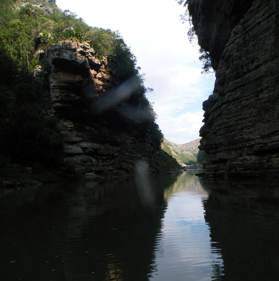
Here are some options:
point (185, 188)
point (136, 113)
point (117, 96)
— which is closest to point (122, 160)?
point (117, 96)

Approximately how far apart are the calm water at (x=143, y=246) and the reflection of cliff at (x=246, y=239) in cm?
1

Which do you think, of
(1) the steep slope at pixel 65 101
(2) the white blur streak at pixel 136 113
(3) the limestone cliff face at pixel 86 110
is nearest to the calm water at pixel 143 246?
(1) the steep slope at pixel 65 101

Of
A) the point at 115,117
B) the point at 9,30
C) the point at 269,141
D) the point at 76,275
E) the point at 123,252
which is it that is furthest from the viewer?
the point at 115,117

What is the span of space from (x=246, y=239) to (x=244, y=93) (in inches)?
824

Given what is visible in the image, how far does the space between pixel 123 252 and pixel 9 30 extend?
57830mm

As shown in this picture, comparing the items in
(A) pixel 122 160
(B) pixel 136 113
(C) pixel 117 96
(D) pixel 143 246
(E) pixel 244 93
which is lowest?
(D) pixel 143 246

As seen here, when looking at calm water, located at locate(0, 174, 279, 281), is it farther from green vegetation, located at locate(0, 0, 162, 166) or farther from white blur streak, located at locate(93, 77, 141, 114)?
white blur streak, located at locate(93, 77, 141, 114)

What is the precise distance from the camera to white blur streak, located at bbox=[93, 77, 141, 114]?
58.7 metres

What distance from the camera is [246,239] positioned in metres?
8.84

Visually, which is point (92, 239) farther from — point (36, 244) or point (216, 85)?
point (216, 85)

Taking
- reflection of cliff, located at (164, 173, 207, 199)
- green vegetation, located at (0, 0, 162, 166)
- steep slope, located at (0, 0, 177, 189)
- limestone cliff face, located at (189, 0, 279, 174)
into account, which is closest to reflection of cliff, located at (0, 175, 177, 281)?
reflection of cliff, located at (164, 173, 207, 199)

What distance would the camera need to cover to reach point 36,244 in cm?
911

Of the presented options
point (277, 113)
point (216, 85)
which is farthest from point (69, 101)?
point (277, 113)

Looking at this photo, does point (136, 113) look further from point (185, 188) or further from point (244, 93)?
point (244, 93)
